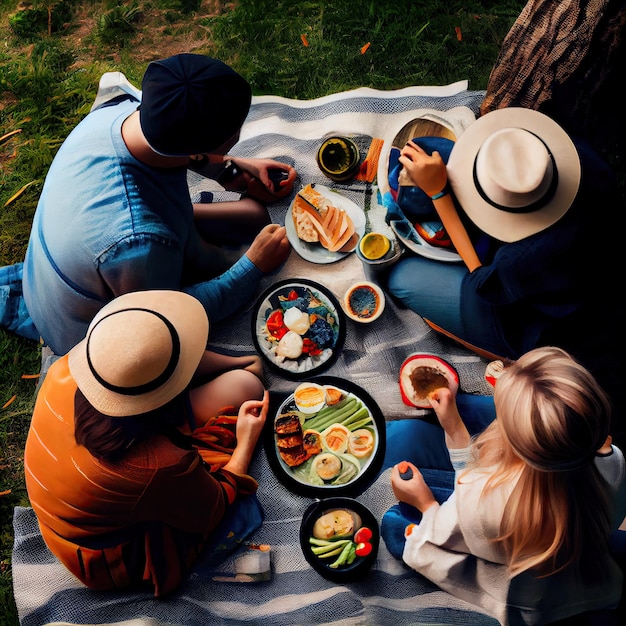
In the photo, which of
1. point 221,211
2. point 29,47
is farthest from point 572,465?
point 29,47

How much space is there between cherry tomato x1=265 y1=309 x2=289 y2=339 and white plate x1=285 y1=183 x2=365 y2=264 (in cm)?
41

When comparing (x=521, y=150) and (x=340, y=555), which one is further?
(x=340, y=555)

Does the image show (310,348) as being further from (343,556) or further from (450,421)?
(343,556)

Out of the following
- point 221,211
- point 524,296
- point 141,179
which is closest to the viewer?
point 141,179

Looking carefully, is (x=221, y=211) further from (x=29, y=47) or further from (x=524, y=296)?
(x=29, y=47)

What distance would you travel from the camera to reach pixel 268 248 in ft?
10.2

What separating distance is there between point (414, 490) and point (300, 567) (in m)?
0.75

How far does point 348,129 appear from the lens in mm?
3682

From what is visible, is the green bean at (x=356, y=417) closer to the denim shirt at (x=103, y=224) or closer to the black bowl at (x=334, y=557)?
the black bowl at (x=334, y=557)

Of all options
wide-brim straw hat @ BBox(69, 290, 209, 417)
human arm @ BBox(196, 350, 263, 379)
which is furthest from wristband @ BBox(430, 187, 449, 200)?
wide-brim straw hat @ BBox(69, 290, 209, 417)

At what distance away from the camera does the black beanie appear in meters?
2.15

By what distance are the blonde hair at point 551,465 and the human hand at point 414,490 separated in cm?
43

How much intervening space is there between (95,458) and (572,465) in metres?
1.75

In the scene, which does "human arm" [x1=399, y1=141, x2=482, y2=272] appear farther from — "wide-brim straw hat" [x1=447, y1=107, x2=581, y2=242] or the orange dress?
the orange dress
